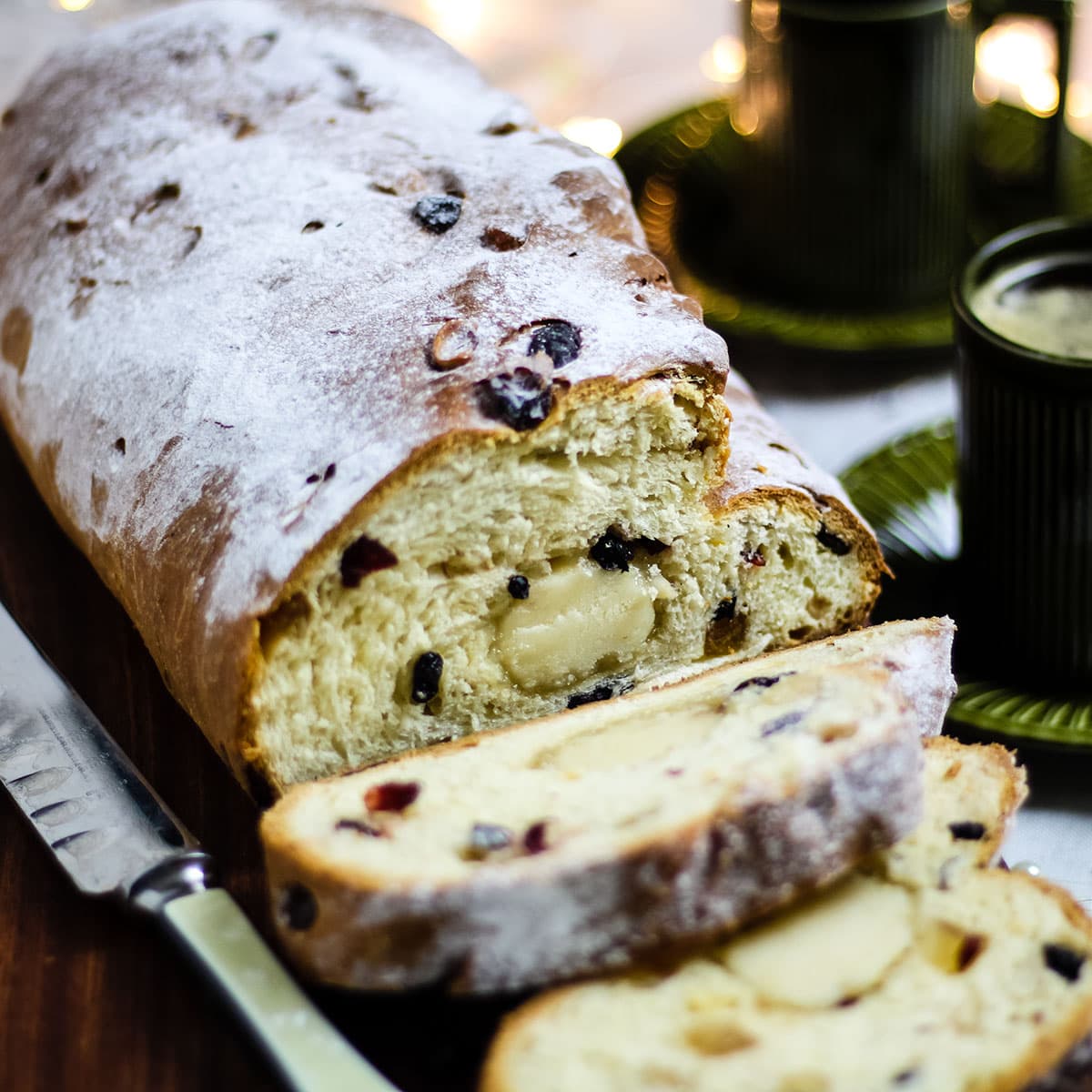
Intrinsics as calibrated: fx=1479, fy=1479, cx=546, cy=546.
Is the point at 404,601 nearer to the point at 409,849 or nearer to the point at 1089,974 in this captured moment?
the point at 409,849

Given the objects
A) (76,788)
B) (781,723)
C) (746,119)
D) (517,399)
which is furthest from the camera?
(746,119)

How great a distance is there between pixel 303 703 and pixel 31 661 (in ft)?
1.92

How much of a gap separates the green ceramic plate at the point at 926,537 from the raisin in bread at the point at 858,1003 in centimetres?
60

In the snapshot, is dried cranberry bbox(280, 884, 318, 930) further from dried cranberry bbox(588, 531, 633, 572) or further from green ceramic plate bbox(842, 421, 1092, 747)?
green ceramic plate bbox(842, 421, 1092, 747)

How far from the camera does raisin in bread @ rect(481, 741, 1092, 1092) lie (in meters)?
1.49

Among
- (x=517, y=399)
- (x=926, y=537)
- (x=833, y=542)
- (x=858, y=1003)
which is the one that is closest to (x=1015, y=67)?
(x=926, y=537)

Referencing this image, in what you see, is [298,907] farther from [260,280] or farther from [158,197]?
[158,197]

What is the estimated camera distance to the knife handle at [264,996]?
1.54 m

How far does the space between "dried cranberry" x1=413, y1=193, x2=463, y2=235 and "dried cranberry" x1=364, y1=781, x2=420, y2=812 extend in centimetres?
83

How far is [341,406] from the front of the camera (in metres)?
1.89

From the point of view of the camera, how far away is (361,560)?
182 centimetres

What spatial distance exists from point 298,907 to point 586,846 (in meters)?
0.33

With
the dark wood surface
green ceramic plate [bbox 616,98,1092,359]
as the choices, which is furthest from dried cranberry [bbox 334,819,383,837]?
green ceramic plate [bbox 616,98,1092,359]

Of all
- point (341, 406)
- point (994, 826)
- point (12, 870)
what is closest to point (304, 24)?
point (341, 406)
